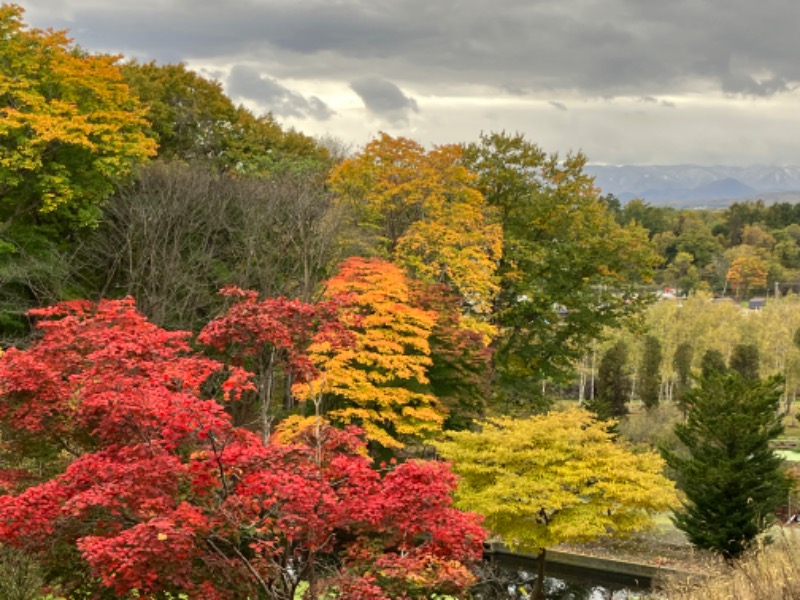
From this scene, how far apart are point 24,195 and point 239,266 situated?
5.82 m

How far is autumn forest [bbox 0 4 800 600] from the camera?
6758 mm

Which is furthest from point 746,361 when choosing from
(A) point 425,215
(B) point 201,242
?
(B) point 201,242

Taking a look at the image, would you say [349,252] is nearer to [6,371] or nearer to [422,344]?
[422,344]

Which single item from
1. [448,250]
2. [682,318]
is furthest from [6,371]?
[682,318]

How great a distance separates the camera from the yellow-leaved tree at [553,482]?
14156 millimetres

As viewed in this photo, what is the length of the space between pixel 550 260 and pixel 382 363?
10465mm

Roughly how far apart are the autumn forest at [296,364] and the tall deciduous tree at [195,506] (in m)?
0.03

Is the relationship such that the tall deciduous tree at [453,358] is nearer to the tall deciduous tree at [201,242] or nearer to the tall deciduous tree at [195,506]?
the tall deciduous tree at [201,242]

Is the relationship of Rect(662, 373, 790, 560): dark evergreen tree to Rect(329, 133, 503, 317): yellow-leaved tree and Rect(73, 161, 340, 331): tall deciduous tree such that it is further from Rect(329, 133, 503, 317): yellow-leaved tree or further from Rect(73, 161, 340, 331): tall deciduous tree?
Rect(73, 161, 340, 331): tall deciduous tree

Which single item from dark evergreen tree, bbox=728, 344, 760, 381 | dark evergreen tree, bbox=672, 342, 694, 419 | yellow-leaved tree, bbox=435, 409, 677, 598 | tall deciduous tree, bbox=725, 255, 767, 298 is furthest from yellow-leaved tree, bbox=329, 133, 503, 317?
tall deciduous tree, bbox=725, 255, 767, 298

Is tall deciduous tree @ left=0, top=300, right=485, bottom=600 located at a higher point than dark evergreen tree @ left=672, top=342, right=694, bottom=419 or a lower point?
higher

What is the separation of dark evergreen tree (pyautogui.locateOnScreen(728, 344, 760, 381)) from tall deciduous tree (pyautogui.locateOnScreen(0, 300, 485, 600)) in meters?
33.0

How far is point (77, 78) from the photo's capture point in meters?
19.3

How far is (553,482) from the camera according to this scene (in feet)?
47.0
